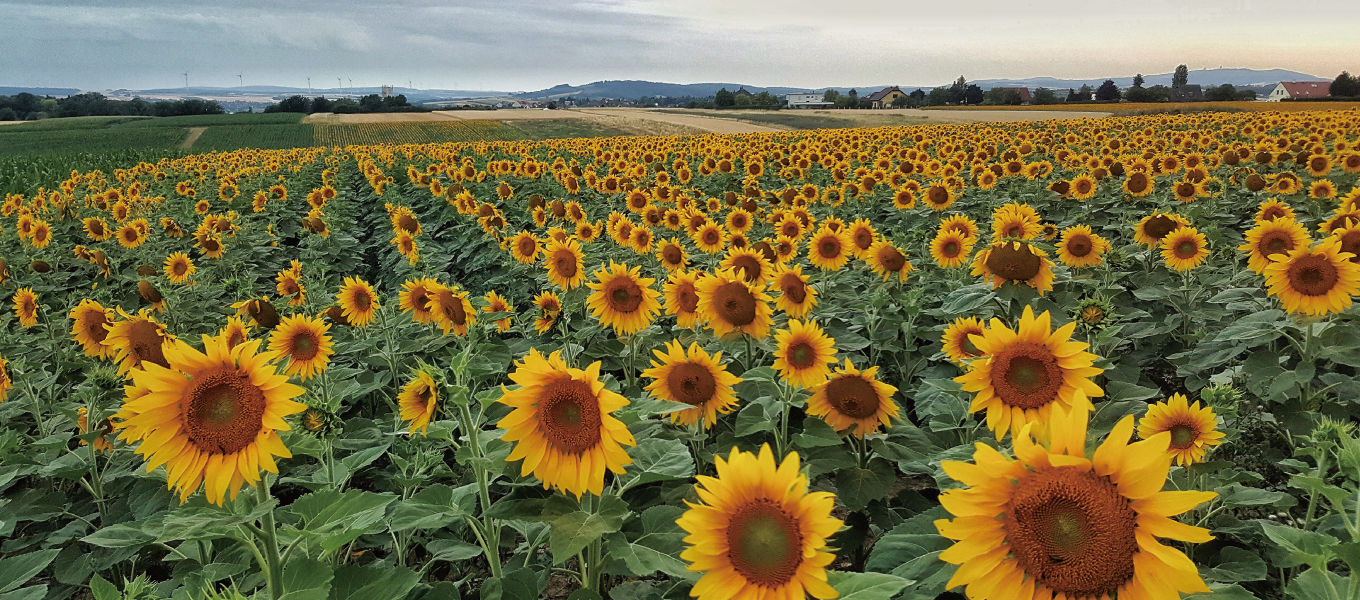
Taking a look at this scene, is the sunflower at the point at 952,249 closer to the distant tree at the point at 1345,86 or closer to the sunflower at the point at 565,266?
the sunflower at the point at 565,266

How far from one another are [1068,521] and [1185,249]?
522cm

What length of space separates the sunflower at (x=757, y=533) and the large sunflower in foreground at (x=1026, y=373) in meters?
Answer: 0.99

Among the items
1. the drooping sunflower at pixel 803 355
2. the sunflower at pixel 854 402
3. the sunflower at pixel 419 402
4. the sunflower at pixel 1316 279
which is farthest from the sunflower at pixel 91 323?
the sunflower at pixel 1316 279

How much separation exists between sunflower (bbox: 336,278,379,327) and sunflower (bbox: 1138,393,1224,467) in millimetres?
4740

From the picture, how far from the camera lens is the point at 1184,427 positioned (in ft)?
9.16

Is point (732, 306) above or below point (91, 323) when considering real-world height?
above

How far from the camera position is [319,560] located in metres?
1.99

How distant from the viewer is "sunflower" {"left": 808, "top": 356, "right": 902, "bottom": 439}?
120 inches

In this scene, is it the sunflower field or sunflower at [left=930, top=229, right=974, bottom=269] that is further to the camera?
sunflower at [left=930, top=229, right=974, bottom=269]

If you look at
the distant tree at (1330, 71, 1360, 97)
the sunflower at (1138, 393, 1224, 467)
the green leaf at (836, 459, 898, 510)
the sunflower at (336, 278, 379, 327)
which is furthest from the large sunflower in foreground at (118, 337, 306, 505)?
the distant tree at (1330, 71, 1360, 97)

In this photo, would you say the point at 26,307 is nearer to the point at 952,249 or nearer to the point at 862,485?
the point at 862,485

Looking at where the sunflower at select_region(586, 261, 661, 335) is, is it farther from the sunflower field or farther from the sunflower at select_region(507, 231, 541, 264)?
the sunflower at select_region(507, 231, 541, 264)

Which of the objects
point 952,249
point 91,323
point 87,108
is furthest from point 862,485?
point 87,108

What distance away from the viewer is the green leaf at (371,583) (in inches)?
76.4
